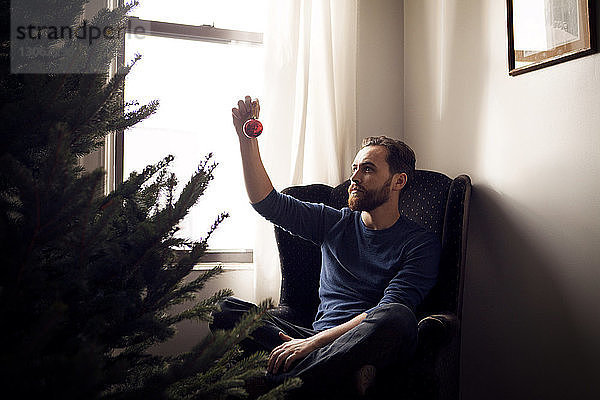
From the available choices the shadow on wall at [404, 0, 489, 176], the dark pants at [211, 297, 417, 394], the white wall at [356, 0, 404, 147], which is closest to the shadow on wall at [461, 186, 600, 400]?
the shadow on wall at [404, 0, 489, 176]

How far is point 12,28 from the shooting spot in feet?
2.88

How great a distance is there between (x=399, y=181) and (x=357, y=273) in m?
0.39

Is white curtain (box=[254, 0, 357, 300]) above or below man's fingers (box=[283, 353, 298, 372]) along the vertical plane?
above

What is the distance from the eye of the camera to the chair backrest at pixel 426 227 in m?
1.81

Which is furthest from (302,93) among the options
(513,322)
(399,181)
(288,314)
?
(513,322)

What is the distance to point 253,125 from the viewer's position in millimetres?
1854

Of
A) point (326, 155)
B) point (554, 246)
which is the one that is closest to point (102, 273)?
point (554, 246)

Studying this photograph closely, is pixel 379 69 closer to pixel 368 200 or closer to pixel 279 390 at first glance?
pixel 368 200

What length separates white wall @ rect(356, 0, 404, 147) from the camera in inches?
103

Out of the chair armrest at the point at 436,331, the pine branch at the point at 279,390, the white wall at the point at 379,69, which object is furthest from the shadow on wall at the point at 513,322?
the pine branch at the point at 279,390

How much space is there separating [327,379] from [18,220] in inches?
33.6

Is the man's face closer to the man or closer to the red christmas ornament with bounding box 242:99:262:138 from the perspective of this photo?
the man

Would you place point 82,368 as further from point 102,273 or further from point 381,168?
point 381,168

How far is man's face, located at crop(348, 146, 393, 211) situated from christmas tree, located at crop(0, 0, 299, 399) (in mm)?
961
